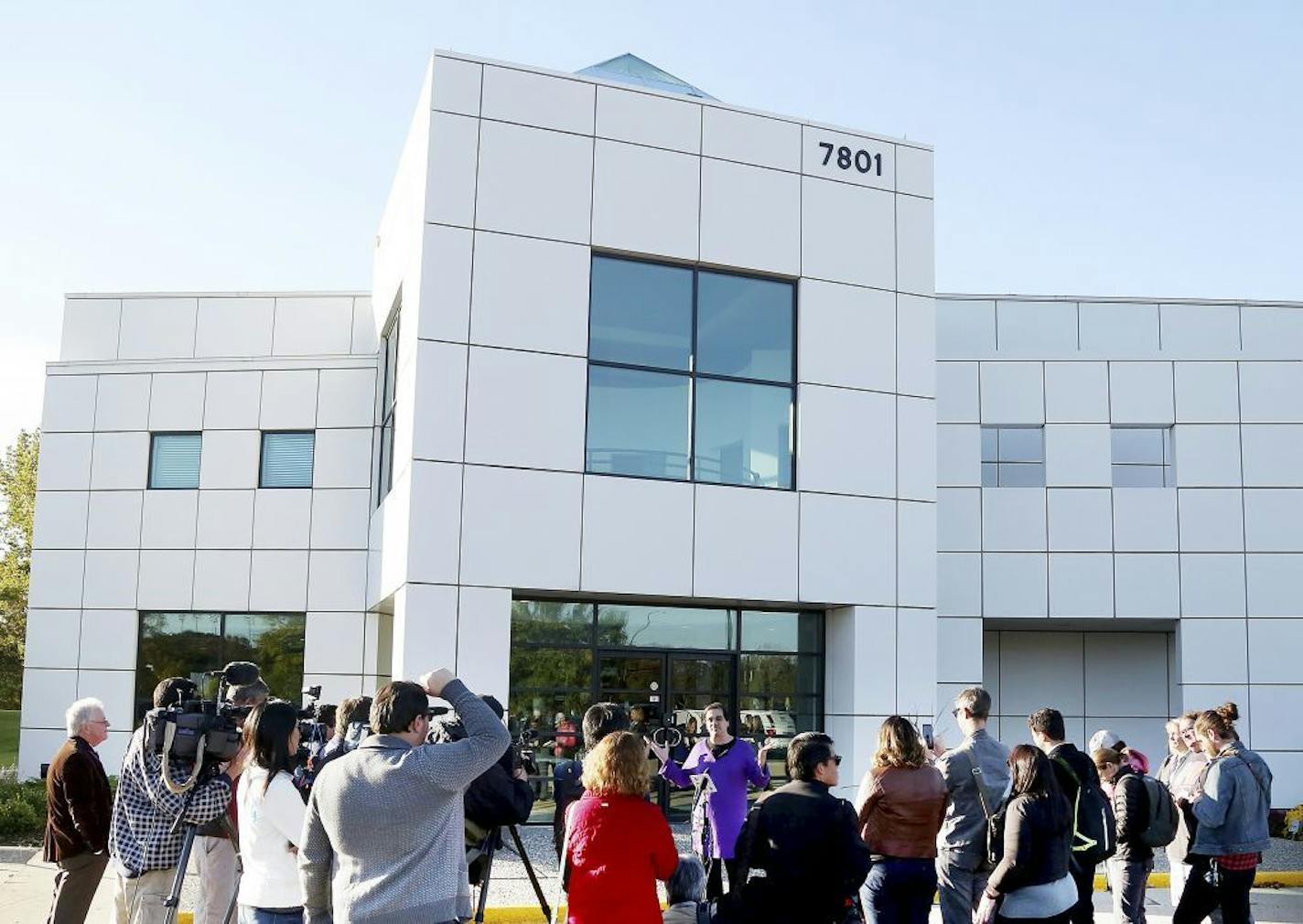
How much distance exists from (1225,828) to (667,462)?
8253 millimetres

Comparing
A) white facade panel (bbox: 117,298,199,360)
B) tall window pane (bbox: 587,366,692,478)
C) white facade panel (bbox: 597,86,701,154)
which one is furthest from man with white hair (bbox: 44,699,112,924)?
white facade panel (bbox: 117,298,199,360)

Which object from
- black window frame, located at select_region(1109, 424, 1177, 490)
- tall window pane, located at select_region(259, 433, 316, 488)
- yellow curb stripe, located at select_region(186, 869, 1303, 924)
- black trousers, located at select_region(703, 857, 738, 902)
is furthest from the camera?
black window frame, located at select_region(1109, 424, 1177, 490)

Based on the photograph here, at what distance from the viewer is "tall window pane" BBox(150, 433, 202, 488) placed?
21062 millimetres

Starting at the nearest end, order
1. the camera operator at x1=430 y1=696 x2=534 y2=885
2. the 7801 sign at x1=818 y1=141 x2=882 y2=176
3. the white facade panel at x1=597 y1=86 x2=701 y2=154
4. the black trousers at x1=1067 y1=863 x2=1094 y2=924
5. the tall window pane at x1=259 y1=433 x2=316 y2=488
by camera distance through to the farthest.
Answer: the camera operator at x1=430 y1=696 x2=534 y2=885
the black trousers at x1=1067 y1=863 x2=1094 y2=924
the white facade panel at x1=597 y1=86 x2=701 y2=154
the 7801 sign at x1=818 y1=141 x2=882 y2=176
the tall window pane at x1=259 y1=433 x2=316 y2=488

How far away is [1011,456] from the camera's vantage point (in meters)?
21.3

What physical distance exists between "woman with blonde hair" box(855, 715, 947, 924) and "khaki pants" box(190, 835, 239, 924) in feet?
12.1

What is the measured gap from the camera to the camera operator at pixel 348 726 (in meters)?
7.59

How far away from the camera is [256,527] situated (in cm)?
2070

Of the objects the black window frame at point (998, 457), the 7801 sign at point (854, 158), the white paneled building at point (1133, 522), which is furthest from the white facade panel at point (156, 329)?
the black window frame at point (998, 457)

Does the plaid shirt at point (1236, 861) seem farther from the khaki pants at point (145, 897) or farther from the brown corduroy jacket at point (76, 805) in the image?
the brown corduroy jacket at point (76, 805)

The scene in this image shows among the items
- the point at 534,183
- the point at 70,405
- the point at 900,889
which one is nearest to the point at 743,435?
the point at 534,183

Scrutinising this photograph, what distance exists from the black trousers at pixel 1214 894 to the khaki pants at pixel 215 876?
629cm

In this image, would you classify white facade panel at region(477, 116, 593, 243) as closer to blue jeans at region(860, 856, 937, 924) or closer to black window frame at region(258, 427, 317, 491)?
black window frame at region(258, 427, 317, 491)

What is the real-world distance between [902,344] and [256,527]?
1057 centimetres
